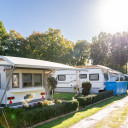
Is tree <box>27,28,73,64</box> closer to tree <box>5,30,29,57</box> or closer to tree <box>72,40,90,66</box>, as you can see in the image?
tree <box>5,30,29,57</box>

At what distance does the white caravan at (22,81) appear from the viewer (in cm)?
693

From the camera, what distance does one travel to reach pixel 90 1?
34.1ft

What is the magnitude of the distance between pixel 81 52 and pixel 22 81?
97.6 ft

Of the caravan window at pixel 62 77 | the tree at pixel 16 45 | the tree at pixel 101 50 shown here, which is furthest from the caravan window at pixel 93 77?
the tree at pixel 101 50

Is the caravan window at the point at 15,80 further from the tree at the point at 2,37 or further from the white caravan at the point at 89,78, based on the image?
the tree at the point at 2,37

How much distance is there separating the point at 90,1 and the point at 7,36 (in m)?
17.5

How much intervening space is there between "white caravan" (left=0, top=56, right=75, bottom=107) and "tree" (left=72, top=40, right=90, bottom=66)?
26861 mm

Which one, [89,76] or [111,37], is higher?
[111,37]

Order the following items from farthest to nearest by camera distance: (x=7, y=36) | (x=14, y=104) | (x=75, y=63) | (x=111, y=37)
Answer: (x=75, y=63), (x=111, y=37), (x=7, y=36), (x=14, y=104)

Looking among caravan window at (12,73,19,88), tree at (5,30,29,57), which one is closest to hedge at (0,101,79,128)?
caravan window at (12,73,19,88)

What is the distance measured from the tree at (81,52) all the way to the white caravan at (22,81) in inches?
1058

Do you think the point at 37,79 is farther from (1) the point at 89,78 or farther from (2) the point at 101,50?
(2) the point at 101,50

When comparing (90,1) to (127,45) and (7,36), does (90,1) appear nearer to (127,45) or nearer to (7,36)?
(7,36)

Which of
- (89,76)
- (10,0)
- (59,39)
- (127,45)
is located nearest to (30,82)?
(10,0)
